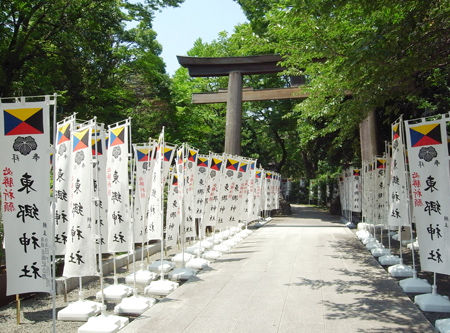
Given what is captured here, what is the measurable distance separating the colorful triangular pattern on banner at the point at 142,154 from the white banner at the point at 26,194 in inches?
172

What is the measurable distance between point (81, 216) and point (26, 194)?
1.58 m

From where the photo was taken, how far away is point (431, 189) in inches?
241

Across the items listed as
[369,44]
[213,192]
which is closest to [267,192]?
[213,192]

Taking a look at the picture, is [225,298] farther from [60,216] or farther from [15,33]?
[15,33]

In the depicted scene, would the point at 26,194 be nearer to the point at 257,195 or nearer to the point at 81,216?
the point at 81,216

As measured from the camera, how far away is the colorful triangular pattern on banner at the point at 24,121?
15.6ft

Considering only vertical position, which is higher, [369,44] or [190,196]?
[369,44]

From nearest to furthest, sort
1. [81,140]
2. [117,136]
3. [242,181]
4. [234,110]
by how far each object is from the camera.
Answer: [81,140], [117,136], [242,181], [234,110]

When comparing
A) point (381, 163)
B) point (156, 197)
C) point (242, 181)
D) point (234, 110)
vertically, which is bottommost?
point (156, 197)

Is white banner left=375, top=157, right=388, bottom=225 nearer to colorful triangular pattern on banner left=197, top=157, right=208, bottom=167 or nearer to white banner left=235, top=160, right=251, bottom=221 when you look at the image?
white banner left=235, top=160, right=251, bottom=221

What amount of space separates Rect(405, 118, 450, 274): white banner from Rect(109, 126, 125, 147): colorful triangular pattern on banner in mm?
4702

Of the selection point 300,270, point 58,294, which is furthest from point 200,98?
point 58,294

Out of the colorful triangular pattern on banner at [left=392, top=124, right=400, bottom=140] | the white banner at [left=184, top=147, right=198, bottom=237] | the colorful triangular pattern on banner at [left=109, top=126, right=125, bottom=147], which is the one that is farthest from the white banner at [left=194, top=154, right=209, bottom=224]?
the colorful triangular pattern on banner at [left=392, top=124, right=400, bottom=140]

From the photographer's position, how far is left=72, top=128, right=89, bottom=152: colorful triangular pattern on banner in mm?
6289
